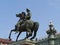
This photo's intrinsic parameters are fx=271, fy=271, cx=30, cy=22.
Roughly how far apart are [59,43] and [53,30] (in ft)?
20.4

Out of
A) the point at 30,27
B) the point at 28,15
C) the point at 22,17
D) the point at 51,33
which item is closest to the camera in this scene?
the point at 30,27

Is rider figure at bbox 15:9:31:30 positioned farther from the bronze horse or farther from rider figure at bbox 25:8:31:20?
the bronze horse

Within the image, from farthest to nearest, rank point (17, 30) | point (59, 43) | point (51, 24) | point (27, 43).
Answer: point (59, 43), point (51, 24), point (17, 30), point (27, 43)

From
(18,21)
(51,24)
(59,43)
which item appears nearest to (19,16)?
(18,21)

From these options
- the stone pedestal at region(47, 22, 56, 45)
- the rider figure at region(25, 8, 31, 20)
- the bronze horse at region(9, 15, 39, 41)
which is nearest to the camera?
the bronze horse at region(9, 15, 39, 41)

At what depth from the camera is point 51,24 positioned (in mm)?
44250

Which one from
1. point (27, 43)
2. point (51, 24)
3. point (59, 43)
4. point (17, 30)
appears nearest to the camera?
point (27, 43)

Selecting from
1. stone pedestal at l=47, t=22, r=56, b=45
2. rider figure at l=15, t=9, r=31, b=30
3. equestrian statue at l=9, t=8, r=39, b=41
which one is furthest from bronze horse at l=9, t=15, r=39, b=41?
stone pedestal at l=47, t=22, r=56, b=45

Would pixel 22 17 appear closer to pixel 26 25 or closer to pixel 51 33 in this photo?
pixel 26 25

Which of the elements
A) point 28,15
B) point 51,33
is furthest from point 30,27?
point 51,33

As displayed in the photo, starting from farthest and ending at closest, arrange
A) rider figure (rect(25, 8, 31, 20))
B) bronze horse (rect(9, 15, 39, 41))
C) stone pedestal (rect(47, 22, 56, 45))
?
stone pedestal (rect(47, 22, 56, 45)) → rider figure (rect(25, 8, 31, 20)) → bronze horse (rect(9, 15, 39, 41))

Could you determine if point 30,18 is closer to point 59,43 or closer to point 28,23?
point 28,23

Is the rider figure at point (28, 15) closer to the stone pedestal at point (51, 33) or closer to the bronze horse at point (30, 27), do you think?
the bronze horse at point (30, 27)

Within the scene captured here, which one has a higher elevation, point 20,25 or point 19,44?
point 20,25
